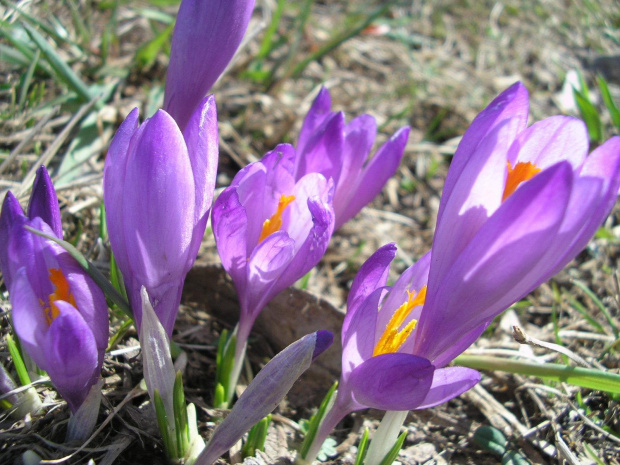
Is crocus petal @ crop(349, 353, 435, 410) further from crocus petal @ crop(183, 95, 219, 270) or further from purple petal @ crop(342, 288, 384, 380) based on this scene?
crocus petal @ crop(183, 95, 219, 270)

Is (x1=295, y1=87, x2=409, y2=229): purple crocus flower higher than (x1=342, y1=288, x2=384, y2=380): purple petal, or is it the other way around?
(x1=295, y1=87, x2=409, y2=229): purple crocus flower

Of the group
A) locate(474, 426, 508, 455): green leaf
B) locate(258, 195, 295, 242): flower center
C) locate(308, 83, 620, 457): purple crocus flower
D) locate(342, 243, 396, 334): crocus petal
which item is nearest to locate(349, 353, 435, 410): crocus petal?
locate(308, 83, 620, 457): purple crocus flower

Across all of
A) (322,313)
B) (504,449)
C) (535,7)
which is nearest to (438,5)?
(535,7)

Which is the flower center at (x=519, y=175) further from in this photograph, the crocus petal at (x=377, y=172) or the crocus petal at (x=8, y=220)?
the crocus petal at (x=8, y=220)

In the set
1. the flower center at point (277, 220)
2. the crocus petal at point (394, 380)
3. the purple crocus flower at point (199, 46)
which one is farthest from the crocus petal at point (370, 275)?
the purple crocus flower at point (199, 46)

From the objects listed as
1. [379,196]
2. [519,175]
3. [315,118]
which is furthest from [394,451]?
[379,196]

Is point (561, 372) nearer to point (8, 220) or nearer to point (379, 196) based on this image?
point (8, 220)
